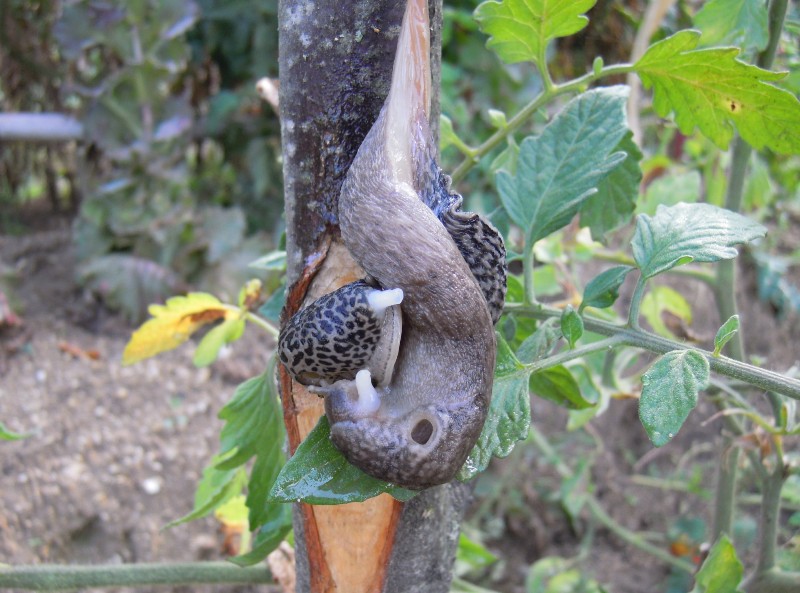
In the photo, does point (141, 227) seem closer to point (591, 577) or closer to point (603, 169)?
point (591, 577)

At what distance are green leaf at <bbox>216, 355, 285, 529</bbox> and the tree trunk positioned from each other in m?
0.09

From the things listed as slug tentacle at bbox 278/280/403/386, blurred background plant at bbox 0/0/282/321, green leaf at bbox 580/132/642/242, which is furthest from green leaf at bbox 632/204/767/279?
blurred background plant at bbox 0/0/282/321

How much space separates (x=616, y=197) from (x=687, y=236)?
170 millimetres

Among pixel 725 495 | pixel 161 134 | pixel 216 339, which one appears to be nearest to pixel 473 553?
pixel 725 495

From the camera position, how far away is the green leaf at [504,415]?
0.52 m

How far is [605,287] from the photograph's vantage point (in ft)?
2.01

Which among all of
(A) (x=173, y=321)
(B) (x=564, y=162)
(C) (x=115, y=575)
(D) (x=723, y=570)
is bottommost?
(C) (x=115, y=575)

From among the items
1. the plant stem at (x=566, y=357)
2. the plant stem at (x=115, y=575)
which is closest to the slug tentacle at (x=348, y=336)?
the plant stem at (x=566, y=357)

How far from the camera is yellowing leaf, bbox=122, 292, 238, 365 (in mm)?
814

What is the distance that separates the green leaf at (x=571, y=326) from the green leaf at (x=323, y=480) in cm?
17

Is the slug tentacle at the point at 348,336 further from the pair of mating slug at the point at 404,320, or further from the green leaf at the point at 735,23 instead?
the green leaf at the point at 735,23

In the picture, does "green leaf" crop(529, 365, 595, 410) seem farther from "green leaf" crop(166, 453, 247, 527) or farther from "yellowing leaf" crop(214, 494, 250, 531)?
"yellowing leaf" crop(214, 494, 250, 531)

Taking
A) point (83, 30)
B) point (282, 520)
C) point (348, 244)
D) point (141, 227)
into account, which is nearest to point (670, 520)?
point (282, 520)

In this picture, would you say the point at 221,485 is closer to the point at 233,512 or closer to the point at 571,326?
the point at 233,512
